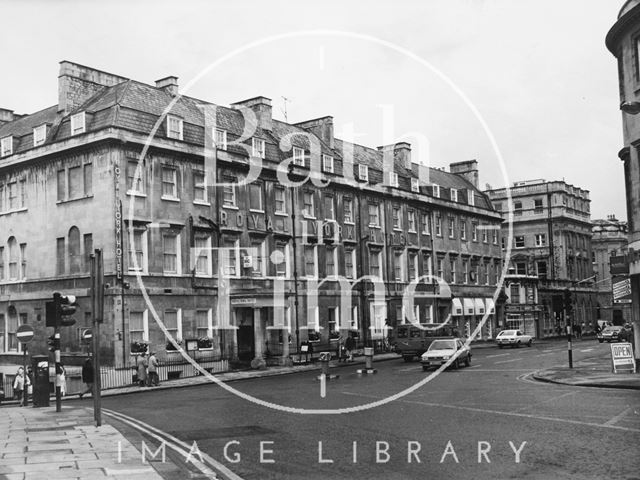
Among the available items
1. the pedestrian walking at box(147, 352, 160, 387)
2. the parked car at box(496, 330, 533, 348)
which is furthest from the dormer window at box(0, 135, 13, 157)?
the parked car at box(496, 330, 533, 348)

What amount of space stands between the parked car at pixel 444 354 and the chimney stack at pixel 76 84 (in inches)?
990

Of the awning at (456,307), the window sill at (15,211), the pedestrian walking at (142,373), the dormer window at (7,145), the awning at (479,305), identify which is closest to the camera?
the pedestrian walking at (142,373)

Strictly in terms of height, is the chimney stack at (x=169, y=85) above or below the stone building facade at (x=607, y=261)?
above

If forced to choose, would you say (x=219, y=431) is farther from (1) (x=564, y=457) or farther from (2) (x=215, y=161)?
(2) (x=215, y=161)

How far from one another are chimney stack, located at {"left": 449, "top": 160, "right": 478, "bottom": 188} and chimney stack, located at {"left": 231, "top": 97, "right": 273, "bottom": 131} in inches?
1278

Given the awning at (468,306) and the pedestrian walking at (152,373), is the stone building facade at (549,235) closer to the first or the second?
the awning at (468,306)

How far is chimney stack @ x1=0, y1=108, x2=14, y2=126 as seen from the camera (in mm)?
52094

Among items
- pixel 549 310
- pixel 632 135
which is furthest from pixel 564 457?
pixel 549 310

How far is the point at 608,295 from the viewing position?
103188 mm

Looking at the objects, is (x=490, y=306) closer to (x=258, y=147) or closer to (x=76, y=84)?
(x=258, y=147)

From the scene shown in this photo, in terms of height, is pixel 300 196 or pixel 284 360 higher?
pixel 300 196

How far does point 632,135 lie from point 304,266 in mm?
23947

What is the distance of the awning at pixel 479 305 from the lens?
6738 centimetres

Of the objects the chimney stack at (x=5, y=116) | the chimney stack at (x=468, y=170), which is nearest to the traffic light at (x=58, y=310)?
the chimney stack at (x=5, y=116)
